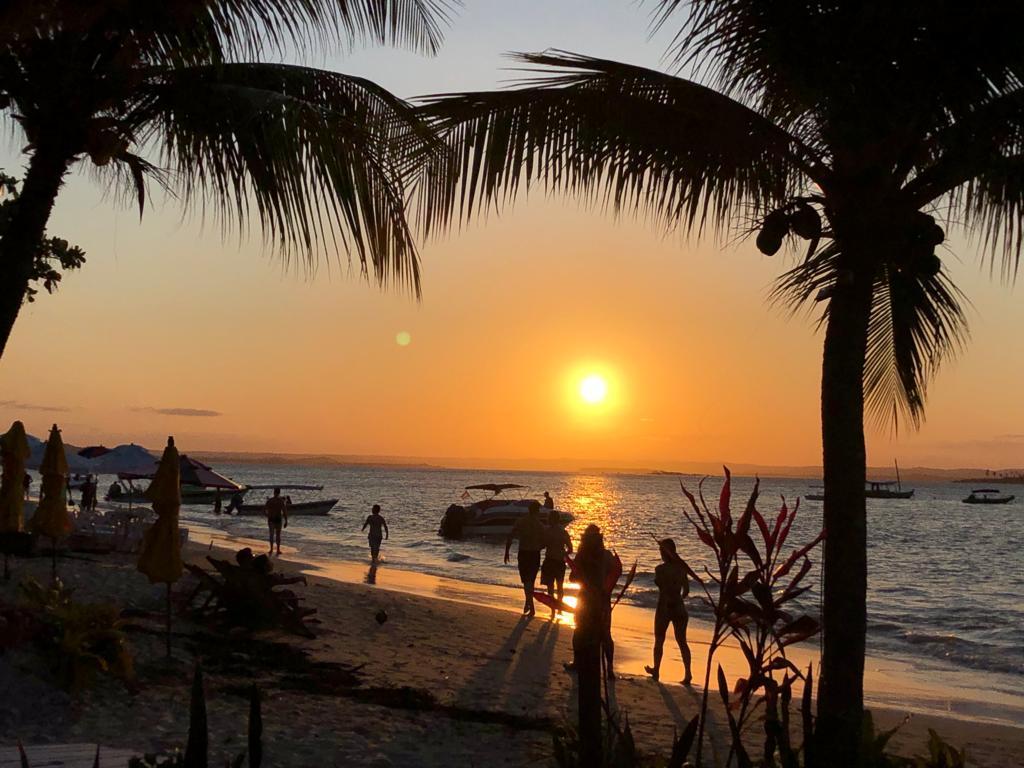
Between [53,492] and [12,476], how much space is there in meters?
0.57

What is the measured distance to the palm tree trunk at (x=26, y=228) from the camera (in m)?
4.41

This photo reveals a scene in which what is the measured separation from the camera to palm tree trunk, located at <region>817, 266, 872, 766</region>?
5.34 meters

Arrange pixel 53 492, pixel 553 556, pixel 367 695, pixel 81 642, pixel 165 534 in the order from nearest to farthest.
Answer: pixel 81 642, pixel 367 695, pixel 165 534, pixel 53 492, pixel 553 556

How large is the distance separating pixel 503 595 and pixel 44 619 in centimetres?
1809

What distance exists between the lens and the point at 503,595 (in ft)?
83.9

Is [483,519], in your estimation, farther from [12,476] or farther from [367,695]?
[367,695]

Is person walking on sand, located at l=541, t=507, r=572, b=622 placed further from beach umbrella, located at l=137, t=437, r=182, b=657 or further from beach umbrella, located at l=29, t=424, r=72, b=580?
beach umbrella, located at l=137, t=437, r=182, b=657

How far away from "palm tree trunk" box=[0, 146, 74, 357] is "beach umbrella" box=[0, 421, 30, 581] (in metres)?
7.68

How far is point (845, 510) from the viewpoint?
5355mm

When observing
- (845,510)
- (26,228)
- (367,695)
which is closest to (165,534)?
(367,695)

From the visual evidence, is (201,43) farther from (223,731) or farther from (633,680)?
(633,680)

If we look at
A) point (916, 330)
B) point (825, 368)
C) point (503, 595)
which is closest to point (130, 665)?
point (825, 368)

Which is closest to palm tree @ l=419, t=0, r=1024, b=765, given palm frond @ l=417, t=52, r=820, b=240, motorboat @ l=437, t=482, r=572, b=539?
palm frond @ l=417, t=52, r=820, b=240

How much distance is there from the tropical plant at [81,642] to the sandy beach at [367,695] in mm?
138
